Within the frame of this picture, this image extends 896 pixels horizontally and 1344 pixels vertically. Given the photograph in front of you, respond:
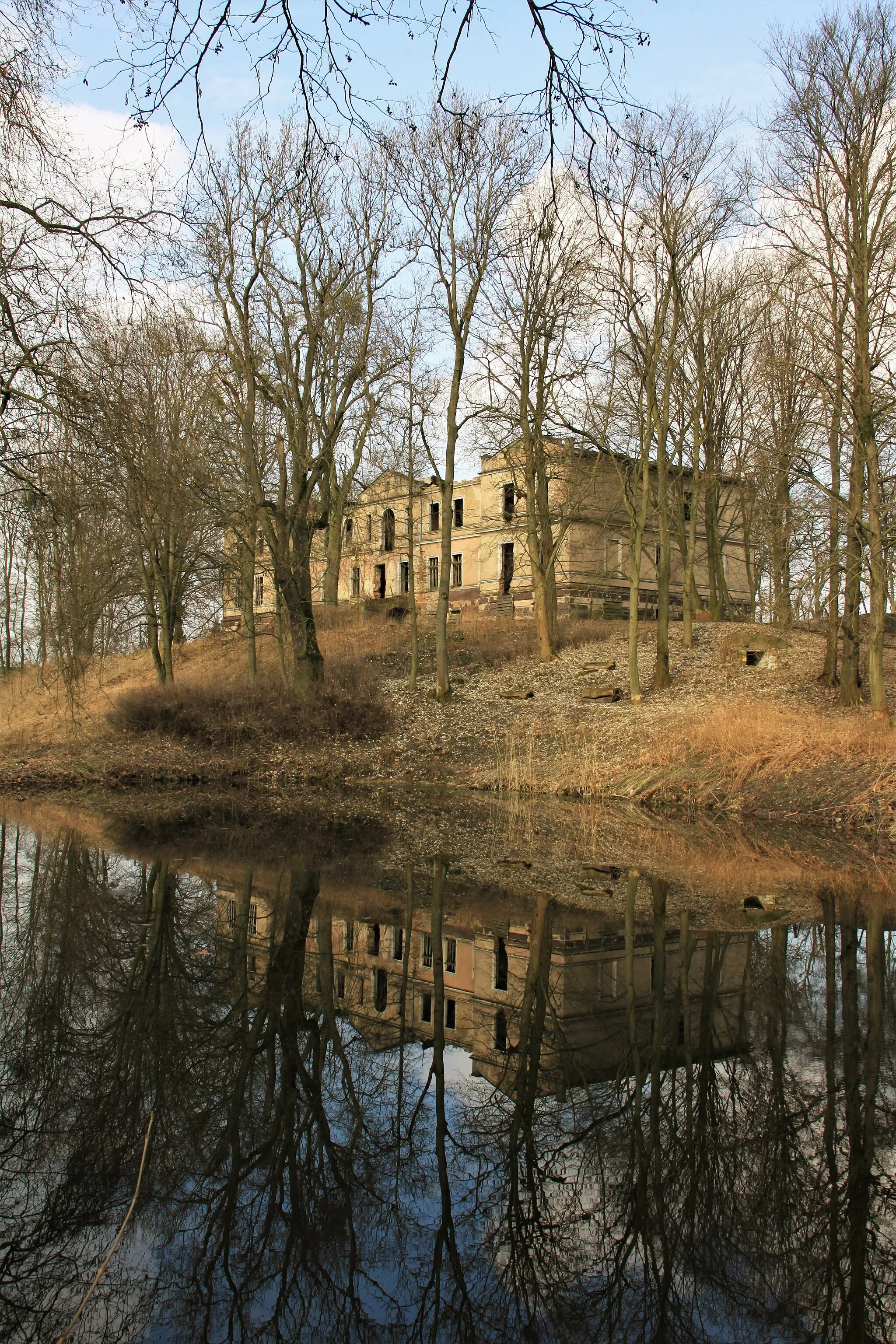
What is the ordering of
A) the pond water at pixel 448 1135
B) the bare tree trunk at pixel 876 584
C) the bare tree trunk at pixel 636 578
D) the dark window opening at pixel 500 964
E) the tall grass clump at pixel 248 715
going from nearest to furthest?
the pond water at pixel 448 1135 → the dark window opening at pixel 500 964 → the bare tree trunk at pixel 876 584 → the bare tree trunk at pixel 636 578 → the tall grass clump at pixel 248 715

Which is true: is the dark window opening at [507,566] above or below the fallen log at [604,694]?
above

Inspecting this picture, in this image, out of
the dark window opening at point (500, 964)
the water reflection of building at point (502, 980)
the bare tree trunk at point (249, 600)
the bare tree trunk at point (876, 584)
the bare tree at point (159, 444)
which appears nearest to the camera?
the water reflection of building at point (502, 980)

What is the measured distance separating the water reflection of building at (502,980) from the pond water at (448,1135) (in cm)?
3

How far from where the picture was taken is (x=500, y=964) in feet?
21.9

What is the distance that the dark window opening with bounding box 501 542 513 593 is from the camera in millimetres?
44000

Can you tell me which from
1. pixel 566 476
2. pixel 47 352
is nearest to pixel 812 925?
pixel 47 352

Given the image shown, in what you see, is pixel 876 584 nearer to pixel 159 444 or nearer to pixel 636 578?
pixel 636 578

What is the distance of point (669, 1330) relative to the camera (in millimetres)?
2826

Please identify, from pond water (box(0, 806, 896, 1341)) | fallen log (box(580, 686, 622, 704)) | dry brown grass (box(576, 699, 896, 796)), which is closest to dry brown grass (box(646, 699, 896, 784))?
dry brown grass (box(576, 699, 896, 796))

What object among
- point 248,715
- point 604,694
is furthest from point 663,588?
point 248,715

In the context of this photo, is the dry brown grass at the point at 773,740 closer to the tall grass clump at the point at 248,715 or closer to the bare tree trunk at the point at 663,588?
the bare tree trunk at the point at 663,588

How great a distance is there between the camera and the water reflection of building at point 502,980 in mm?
5102

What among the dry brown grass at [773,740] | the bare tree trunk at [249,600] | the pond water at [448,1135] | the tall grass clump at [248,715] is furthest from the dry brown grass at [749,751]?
the bare tree trunk at [249,600]

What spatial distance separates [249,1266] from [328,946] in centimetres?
389
